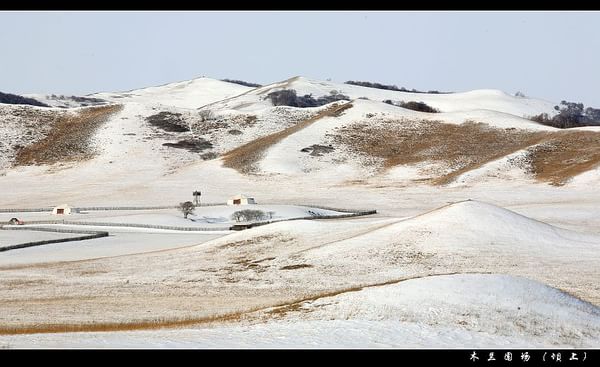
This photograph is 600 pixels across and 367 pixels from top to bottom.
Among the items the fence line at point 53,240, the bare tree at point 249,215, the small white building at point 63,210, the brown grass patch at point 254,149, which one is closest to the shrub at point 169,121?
the brown grass patch at point 254,149

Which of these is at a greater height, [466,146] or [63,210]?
[466,146]

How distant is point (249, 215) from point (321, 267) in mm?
31691

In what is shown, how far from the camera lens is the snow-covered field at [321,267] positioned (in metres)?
24.2

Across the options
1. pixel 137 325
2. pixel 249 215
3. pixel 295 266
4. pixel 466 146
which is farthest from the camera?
pixel 466 146

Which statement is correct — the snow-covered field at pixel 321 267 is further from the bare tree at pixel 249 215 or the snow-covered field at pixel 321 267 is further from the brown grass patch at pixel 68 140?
the brown grass patch at pixel 68 140

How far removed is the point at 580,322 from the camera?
2531 centimetres

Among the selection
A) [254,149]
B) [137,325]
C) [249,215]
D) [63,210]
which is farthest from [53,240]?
[254,149]

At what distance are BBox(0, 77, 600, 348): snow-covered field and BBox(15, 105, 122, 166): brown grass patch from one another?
14.6m

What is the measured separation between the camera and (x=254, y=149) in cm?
12850

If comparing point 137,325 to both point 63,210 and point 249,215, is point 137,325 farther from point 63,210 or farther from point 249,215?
point 63,210

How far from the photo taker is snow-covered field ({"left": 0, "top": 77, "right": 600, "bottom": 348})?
2417 cm

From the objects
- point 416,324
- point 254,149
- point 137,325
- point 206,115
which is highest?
point 206,115

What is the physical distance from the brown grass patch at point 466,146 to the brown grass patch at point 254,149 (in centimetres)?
932

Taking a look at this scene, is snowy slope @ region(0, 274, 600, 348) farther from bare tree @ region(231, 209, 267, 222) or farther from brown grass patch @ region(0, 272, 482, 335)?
bare tree @ region(231, 209, 267, 222)
